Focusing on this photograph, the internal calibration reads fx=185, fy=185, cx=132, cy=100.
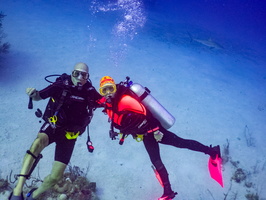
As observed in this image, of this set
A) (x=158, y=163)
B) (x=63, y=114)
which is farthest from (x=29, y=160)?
(x=158, y=163)

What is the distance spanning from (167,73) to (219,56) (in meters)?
9.85

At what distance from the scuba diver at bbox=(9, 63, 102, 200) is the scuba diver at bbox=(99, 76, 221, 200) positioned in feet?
1.56

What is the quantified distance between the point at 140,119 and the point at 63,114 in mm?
1764

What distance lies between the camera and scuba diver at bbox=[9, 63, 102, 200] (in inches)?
164

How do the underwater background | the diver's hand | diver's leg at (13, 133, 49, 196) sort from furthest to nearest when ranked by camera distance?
the underwater background → the diver's hand → diver's leg at (13, 133, 49, 196)

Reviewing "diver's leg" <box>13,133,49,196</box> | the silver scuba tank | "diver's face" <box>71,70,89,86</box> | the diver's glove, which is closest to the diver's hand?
the diver's glove

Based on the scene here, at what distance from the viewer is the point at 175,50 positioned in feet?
54.4

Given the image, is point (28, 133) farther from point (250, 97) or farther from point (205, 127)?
point (250, 97)

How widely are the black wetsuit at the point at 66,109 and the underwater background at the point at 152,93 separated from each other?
174cm

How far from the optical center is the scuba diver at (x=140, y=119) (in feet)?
13.5

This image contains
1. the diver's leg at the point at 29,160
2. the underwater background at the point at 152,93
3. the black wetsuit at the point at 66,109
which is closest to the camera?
the diver's leg at the point at 29,160

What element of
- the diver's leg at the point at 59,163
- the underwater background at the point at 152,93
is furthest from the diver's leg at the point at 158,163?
the diver's leg at the point at 59,163

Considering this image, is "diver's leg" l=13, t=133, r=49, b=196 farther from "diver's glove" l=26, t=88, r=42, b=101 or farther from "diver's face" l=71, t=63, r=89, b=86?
"diver's face" l=71, t=63, r=89, b=86

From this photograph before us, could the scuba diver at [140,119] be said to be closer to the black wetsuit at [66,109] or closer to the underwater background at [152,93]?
the black wetsuit at [66,109]
